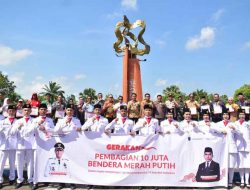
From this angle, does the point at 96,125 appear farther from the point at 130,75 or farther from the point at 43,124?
the point at 130,75

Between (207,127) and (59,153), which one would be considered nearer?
(59,153)

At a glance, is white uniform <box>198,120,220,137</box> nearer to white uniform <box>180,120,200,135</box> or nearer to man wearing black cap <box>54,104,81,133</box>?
white uniform <box>180,120,200,135</box>

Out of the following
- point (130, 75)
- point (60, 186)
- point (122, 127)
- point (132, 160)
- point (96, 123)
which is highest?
point (130, 75)

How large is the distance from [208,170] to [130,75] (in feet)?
49.8

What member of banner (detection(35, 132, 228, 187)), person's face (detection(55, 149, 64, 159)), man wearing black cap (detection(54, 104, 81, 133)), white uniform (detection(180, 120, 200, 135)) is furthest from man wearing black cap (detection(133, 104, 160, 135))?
person's face (detection(55, 149, 64, 159))

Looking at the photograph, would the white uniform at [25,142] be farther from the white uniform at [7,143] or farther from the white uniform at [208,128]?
the white uniform at [208,128]

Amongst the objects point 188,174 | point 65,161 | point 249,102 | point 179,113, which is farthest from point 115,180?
point 249,102

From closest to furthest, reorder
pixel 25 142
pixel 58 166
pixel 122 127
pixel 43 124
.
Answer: pixel 58 166
pixel 25 142
pixel 43 124
pixel 122 127

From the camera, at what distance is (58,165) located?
7957 mm

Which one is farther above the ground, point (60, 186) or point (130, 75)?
point (130, 75)

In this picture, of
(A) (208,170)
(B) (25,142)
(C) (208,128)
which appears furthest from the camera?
(C) (208,128)

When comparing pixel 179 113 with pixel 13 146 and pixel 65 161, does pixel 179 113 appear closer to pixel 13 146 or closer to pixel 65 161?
pixel 65 161

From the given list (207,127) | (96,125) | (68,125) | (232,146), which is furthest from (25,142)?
(232,146)

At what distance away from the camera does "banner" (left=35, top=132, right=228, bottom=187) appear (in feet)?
25.5
